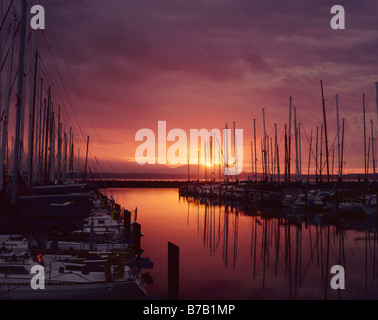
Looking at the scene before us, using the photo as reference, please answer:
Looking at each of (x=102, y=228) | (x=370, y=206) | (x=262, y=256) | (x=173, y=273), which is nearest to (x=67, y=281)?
(x=173, y=273)

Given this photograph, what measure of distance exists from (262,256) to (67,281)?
54.6 ft

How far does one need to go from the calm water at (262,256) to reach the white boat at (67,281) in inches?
102

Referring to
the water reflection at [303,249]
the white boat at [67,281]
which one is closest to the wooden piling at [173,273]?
the white boat at [67,281]

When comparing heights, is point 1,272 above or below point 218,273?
above

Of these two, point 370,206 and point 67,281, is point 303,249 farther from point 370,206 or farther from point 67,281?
point 67,281

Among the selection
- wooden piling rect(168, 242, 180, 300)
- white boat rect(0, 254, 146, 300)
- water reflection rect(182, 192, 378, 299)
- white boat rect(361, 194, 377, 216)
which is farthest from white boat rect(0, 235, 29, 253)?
white boat rect(361, 194, 377, 216)

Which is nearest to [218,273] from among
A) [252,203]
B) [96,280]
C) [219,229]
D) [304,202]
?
[96,280]

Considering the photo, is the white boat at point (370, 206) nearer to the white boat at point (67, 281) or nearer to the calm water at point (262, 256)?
the calm water at point (262, 256)

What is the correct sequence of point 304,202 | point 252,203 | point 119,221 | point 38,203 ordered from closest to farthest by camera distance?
point 38,203, point 119,221, point 304,202, point 252,203

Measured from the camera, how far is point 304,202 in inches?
2191

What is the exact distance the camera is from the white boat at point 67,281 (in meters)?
15.1
